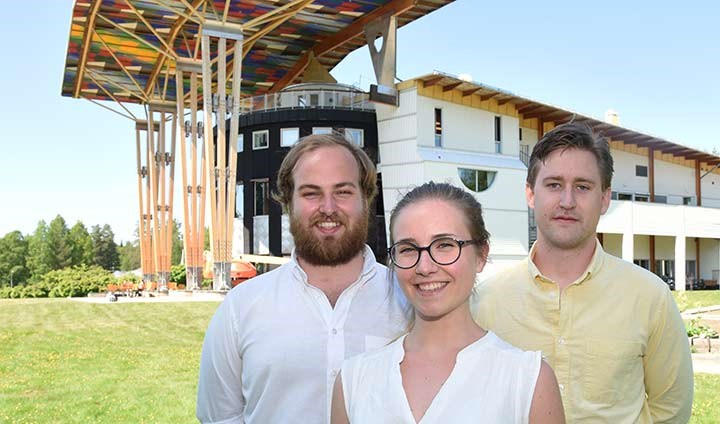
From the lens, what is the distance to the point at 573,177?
3207mm

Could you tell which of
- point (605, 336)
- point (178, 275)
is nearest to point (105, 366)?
point (605, 336)

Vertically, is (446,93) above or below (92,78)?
below

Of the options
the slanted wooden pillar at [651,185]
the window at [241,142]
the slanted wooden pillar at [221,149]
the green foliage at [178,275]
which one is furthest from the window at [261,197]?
the slanted wooden pillar at [651,185]

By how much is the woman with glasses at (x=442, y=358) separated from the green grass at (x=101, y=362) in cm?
697

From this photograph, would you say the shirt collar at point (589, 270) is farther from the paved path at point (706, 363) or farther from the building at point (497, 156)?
the building at point (497, 156)

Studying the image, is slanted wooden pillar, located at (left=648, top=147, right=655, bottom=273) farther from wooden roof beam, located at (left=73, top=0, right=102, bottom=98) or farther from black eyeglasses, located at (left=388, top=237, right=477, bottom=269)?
black eyeglasses, located at (left=388, top=237, right=477, bottom=269)

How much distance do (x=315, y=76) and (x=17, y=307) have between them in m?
20.9

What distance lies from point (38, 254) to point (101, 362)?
107 metres

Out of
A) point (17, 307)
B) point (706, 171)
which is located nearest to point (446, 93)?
point (17, 307)

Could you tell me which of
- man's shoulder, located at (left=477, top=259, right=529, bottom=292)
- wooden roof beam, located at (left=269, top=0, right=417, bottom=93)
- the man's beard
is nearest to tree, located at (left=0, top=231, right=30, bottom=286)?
wooden roof beam, located at (left=269, top=0, right=417, bottom=93)

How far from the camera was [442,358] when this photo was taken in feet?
8.13

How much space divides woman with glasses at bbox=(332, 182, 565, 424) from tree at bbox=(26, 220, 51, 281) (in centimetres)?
10845

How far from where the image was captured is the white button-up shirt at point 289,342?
3.11m

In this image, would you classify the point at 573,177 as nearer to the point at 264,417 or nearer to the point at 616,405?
the point at 616,405
